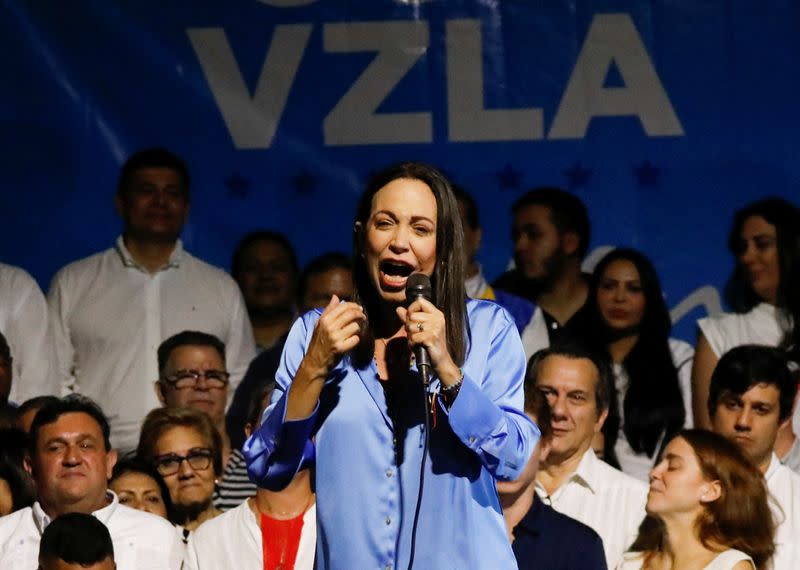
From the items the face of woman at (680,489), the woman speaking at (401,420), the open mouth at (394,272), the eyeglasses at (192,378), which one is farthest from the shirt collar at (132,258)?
the open mouth at (394,272)

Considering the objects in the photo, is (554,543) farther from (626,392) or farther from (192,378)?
(192,378)

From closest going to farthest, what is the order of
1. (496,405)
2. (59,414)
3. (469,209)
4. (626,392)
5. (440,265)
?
(496,405), (440,265), (59,414), (626,392), (469,209)

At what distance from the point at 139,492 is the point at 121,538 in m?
0.51

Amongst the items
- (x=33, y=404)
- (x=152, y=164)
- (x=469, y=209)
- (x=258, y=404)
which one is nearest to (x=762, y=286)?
(x=469, y=209)

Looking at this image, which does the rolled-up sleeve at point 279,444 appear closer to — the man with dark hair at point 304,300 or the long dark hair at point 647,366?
the man with dark hair at point 304,300

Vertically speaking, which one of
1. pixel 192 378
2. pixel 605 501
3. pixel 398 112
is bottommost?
pixel 605 501

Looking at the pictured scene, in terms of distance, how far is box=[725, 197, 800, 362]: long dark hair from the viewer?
21.2ft

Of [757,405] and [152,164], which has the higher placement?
[152,164]

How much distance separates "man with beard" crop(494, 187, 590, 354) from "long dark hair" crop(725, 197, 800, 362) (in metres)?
0.62

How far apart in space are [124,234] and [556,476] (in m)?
2.31

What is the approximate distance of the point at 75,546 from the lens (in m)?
4.64

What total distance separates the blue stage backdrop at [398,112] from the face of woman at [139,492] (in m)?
1.85

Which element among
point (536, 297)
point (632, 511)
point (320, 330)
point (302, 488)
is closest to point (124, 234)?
point (536, 297)

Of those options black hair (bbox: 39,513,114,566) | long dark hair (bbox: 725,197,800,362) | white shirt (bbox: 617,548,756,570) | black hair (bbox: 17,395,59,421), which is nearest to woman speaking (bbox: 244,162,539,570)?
black hair (bbox: 39,513,114,566)
